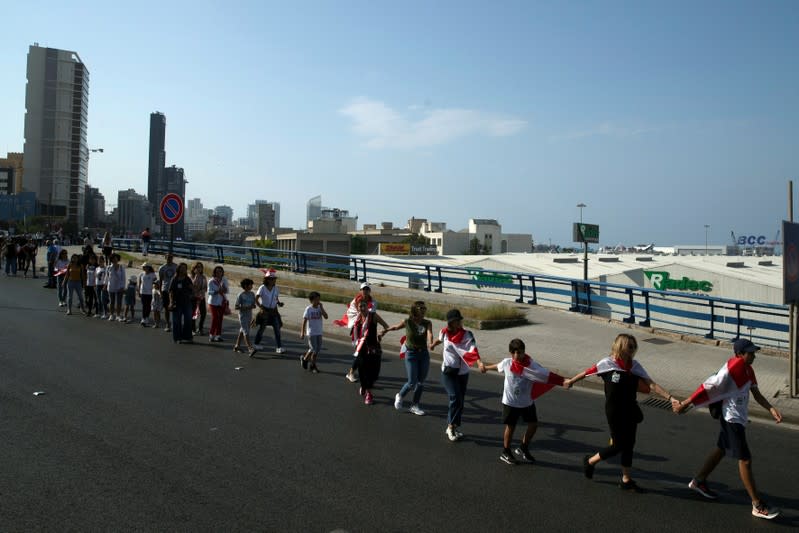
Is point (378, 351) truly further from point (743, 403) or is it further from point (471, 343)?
point (743, 403)

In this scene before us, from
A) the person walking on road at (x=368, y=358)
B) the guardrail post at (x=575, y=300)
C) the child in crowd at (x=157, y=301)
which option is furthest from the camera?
the guardrail post at (x=575, y=300)

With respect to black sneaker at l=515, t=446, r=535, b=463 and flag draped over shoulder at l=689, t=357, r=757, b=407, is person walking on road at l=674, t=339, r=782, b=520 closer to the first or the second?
flag draped over shoulder at l=689, t=357, r=757, b=407

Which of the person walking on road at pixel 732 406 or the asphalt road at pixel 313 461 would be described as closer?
the asphalt road at pixel 313 461

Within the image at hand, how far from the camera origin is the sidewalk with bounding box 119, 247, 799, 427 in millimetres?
10094

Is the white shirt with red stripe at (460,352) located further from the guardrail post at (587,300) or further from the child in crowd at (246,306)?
the guardrail post at (587,300)

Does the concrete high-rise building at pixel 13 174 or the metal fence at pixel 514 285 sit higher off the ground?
the concrete high-rise building at pixel 13 174

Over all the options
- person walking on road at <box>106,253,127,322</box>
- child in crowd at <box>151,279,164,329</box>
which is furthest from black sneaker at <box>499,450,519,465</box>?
person walking on road at <box>106,253,127,322</box>

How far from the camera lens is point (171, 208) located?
16.0 m

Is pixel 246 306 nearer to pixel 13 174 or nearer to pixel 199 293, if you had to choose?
pixel 199 293

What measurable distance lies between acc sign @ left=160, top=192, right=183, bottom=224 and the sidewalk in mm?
4040

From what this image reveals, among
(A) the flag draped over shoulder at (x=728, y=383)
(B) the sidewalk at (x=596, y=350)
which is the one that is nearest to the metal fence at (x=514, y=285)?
(B) the sidewalk at (x=596, y=350)

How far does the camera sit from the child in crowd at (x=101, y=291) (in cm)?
1598

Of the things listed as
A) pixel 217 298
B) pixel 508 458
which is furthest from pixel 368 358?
pixel 217 298

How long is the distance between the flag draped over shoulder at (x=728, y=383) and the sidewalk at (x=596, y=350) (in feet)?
12.5
